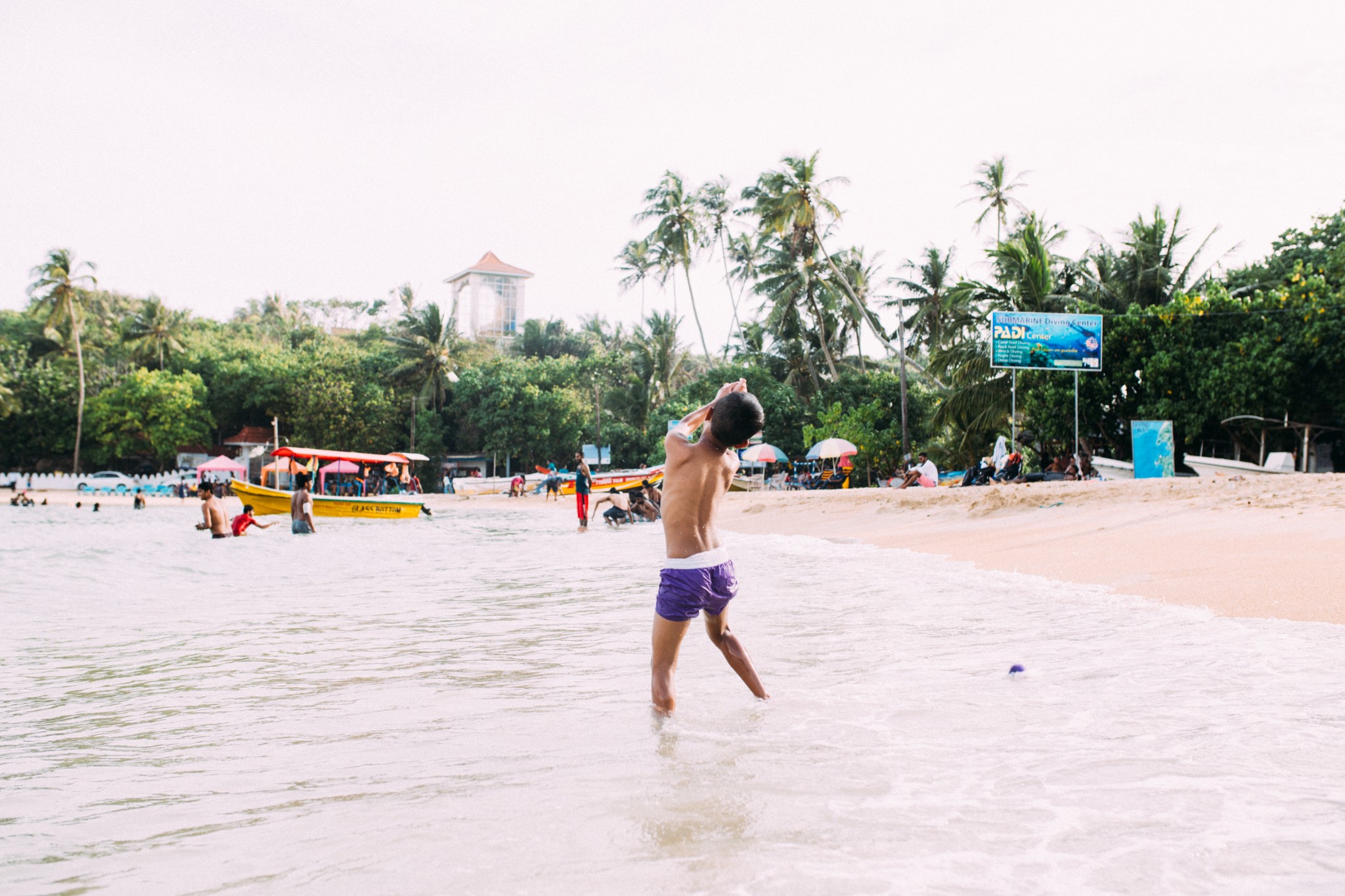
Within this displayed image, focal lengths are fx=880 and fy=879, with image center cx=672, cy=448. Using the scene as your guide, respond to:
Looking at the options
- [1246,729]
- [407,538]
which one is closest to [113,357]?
[407,538]

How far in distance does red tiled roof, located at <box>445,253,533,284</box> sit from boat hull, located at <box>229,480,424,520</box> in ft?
164

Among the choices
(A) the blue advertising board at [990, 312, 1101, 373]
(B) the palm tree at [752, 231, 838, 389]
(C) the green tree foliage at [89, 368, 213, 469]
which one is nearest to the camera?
(A) the blue advertising board at [990, 312, 1101, 373]

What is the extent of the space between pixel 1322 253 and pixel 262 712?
28.7 meters

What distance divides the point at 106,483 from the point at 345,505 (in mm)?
21954

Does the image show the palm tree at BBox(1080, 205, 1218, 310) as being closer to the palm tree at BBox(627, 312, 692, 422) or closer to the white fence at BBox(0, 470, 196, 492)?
the palm tree at BBox(627, 312, 692, 422)

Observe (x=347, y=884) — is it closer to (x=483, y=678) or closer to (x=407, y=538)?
(x=483, y=678)

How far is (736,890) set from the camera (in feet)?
7.36

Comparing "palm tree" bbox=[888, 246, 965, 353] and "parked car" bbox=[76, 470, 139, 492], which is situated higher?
"palm tree" bbox=[888, 246, 965, 353]

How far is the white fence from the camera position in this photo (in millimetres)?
37562

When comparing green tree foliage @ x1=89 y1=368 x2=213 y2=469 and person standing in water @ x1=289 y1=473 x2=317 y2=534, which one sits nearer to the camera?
person standing in water @ x1=289 y1=473 x2=317 y2=534

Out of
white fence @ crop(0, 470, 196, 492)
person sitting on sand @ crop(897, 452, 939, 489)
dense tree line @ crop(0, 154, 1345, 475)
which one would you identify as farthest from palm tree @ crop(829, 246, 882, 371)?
white fence @ crop(0, 470, 196, 492)

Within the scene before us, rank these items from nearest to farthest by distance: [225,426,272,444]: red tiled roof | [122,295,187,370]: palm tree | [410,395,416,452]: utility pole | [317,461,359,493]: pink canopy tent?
[317,461,359,493]: pink canopy tent < [410,395,416,452]: utility pole < [225,426,272,444]: red tiled roof < [122,295,187,370]: palm tree

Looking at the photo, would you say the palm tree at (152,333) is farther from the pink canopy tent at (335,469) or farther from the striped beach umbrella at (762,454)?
the striped beach umbrella at (762,454)

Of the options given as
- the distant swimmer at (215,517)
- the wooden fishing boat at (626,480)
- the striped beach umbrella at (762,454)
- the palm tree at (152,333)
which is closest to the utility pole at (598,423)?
the striped beach umbrella at (762,454)
